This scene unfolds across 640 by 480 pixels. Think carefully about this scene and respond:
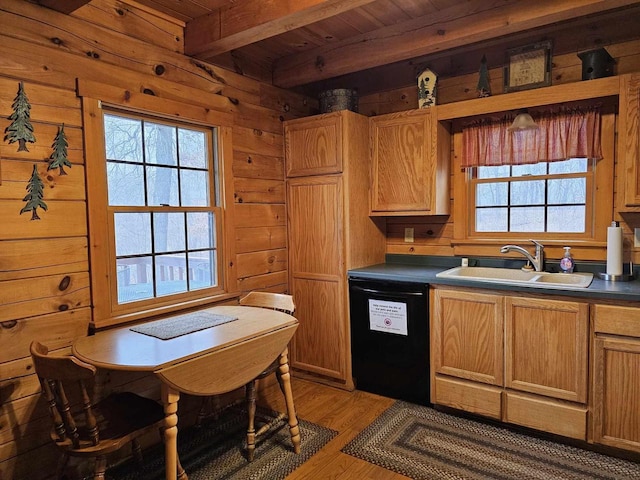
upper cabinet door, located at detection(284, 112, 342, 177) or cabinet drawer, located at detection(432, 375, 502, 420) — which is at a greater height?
upper cabinet door, located at detection(284, 112, 342, 177)

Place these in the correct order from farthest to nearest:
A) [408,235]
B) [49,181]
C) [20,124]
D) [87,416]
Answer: [408,235], [49,181], [20,124], [87,416]

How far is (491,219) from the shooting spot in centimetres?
314

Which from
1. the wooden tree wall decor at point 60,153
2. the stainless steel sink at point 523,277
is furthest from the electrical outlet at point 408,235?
the wooden tree wall decor at point 60,153

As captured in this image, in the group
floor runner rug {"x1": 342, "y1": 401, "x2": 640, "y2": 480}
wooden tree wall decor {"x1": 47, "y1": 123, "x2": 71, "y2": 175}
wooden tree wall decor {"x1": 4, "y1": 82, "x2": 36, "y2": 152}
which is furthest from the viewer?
floor runner rug {"x1": 342, "y1": 401, "x2": 640, "y2": 480}

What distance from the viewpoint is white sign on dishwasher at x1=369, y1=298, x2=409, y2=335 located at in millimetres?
2883

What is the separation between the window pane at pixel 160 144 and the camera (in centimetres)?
250

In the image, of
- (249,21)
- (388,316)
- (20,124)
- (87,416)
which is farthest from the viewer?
(388,316)

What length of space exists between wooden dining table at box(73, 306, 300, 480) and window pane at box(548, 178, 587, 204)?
195 centimetres

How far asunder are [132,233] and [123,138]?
530mm

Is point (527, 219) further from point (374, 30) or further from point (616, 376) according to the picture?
point (374, 30)

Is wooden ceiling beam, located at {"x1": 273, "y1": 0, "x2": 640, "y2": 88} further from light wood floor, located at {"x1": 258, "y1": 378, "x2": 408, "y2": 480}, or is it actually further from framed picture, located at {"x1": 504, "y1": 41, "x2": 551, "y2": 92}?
light wood floor, located at {"x1": 258, "y1": 378, "x2": 408, "y2": 480}

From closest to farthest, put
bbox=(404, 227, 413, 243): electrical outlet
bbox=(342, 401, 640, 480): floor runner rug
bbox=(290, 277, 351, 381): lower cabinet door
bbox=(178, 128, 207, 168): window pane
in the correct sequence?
bbox=(342, 401, 640, 480): floor runner rug < bbox=(178, 128, 207, 168): window pane < bbox=(290, 277, 351, 381): lower cabinet door < bbox=(404, 227, 413, 243): electrical outlet

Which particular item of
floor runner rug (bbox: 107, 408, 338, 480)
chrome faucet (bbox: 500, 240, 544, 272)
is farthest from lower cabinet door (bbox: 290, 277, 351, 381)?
chrome faucet (bbox: 500, 240, 544, 272)

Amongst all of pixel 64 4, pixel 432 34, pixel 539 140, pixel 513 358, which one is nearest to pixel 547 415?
pixel 513 358
